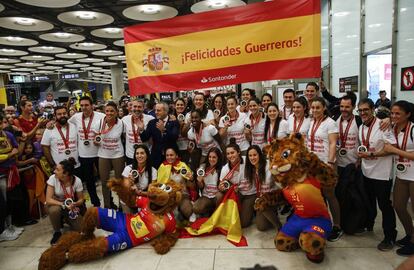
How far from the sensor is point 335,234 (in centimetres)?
330

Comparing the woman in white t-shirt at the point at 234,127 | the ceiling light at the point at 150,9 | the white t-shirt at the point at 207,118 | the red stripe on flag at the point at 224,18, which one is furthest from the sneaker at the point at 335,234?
the ceiling light at the point at 150,9

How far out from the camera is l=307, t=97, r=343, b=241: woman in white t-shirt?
10.5ft

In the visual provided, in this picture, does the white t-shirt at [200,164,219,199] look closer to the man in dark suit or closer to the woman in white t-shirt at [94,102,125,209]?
the man in dark suit

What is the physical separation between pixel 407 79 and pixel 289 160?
285 centimetres

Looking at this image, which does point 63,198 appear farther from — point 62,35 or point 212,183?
point 62,35

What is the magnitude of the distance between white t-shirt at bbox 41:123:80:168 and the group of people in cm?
1

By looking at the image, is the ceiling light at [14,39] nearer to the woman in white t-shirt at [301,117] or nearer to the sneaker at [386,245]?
the woman in white t-shirt at [301,117]

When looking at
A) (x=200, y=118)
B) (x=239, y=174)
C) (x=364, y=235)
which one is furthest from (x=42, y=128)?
(x=364, y=235)

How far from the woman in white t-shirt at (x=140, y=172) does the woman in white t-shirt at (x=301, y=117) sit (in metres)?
1.80

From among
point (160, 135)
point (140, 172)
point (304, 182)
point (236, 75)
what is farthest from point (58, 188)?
point (304, 182)

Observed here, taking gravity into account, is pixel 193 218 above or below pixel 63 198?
below

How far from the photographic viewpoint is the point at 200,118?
404cm

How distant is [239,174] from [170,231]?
3.43ft

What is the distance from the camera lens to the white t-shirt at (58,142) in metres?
4.04
